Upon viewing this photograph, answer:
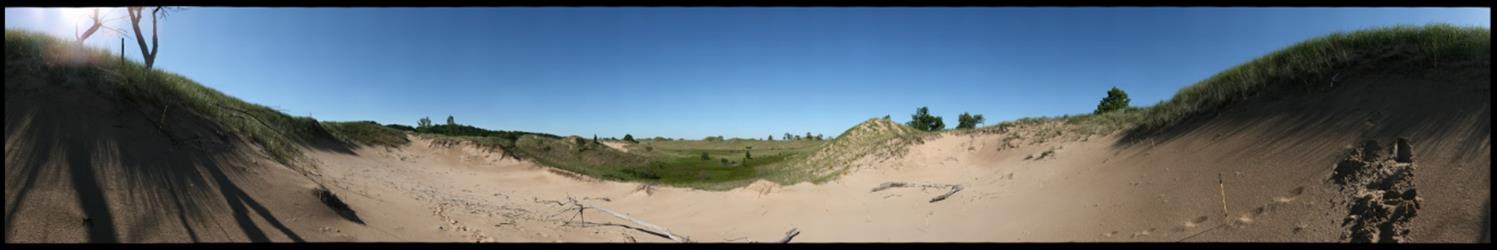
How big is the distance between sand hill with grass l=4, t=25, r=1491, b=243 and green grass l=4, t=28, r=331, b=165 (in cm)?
2

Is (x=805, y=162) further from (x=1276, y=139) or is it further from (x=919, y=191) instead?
(x=1276, y=139)

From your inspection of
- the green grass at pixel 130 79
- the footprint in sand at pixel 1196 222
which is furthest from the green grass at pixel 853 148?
the green grass at pixel 130 79

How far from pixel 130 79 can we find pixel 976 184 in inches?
383

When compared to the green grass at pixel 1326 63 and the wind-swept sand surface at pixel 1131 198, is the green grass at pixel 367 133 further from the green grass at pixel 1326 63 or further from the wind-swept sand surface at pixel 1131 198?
the green grass at pixel 1326 63

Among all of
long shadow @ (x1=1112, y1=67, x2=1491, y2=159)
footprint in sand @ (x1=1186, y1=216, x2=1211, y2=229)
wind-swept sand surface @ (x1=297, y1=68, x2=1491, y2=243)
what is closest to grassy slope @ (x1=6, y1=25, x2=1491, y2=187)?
long shadow @ (x1=1112, y1=67, x2=1491, y2=159)

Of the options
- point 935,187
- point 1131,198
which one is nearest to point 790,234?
point 1131,198

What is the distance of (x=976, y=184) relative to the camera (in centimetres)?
821

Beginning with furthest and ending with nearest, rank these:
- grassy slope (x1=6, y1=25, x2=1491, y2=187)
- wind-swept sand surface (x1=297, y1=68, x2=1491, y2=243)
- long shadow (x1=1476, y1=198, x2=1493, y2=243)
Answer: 1. grassy slope (x1=6, y1=25, x2=1491, y2=187)
2. wind-swept sand surface (x1=297, y1=68, x2=1491, y2=243)
3. long shadow (x1=1476, y1=198, x2=1493, y2=243)

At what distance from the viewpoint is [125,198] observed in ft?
8.87

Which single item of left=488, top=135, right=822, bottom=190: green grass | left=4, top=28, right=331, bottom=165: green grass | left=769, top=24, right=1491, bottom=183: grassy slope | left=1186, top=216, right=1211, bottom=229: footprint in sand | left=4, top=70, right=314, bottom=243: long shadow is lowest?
left=488, top=135, right=822, bottom=190: green grass

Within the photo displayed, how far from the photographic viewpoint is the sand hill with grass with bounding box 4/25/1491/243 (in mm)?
2699

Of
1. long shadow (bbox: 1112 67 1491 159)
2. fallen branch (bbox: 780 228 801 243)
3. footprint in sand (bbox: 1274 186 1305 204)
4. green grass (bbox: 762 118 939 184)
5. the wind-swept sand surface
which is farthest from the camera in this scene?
green grass (bbox: 762 118 939 184)

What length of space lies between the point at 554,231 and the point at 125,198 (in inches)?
121

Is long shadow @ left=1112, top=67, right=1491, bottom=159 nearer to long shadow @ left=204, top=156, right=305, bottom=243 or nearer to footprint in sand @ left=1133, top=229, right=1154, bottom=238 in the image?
footprint in sand @ left=1133, top=229, right=1154, bottom=238
